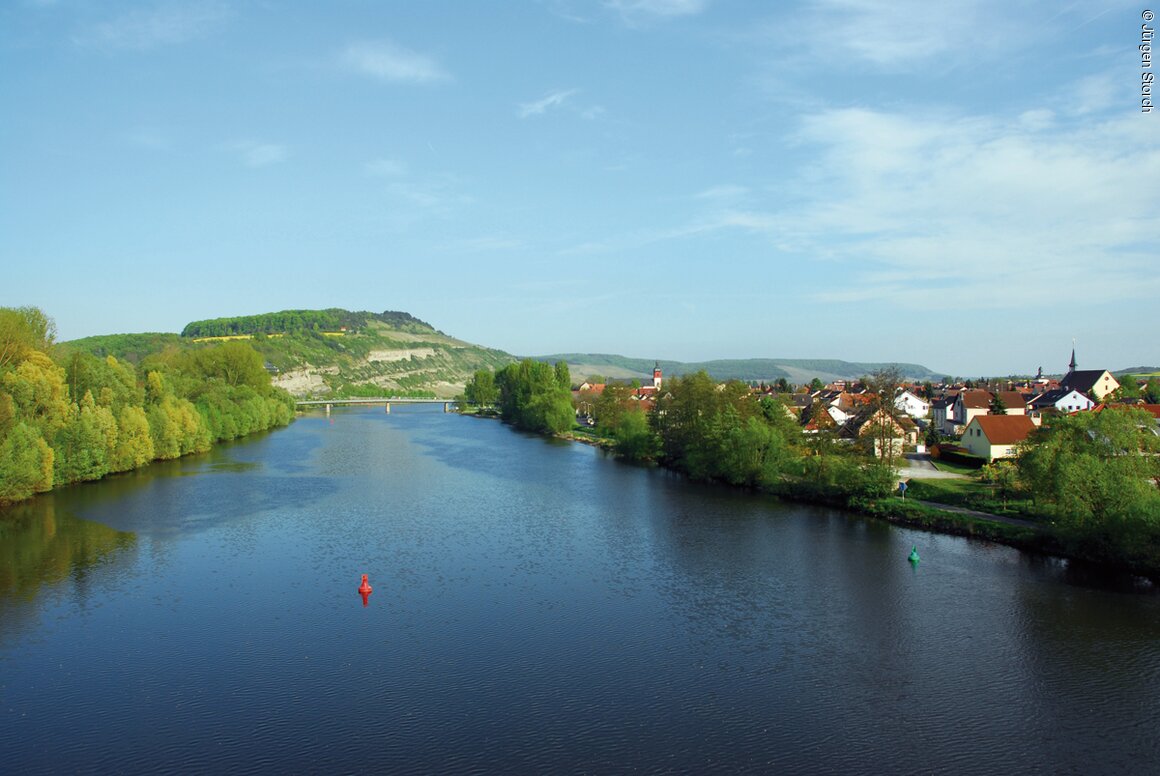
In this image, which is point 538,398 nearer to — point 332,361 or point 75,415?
point 75,415

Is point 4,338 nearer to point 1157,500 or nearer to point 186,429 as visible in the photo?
point 186,429

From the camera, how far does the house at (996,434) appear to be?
3859 centimetres

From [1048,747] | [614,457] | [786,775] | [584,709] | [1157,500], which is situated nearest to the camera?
[786,775]

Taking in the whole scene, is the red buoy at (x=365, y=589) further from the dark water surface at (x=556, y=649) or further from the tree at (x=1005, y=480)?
the tree at (x=1005, y=480)

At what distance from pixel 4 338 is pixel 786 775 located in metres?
42.5

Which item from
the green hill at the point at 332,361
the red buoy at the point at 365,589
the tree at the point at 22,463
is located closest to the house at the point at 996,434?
the red buoy at the point at 365,589

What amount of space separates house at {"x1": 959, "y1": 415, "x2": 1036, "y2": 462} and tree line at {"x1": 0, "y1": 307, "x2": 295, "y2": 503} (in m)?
44.1

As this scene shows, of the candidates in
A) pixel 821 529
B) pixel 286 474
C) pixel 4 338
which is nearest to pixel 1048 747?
pixel 821 529

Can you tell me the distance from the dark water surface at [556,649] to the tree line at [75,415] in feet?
10.3

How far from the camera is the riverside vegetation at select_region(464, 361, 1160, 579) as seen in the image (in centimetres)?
2253

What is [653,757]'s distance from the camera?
12531 mm

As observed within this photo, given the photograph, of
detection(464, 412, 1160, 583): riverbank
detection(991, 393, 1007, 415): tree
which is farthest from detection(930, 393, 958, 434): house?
detection(464, 412, 1160, 583): riverbank

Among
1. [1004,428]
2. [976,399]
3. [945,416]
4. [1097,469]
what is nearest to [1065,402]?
[945,416]

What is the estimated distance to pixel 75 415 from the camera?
37.6 m
